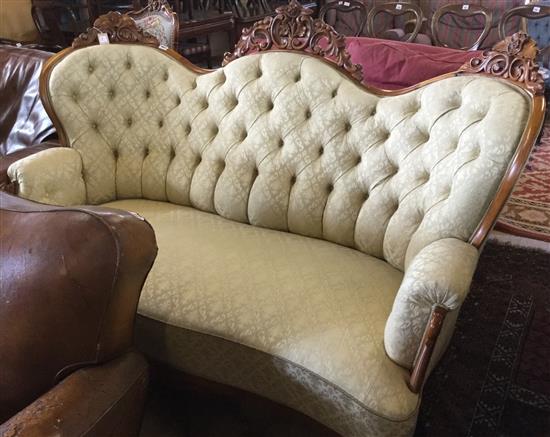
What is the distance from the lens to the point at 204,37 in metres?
→ 3.59

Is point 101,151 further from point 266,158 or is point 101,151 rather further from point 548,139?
point 548,139

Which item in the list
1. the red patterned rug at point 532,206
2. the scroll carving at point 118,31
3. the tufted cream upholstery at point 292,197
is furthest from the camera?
the red patterned rug at point 532,206

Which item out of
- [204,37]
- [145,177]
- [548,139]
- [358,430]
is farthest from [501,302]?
[204,37]

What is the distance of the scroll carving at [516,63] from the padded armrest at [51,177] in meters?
1.19

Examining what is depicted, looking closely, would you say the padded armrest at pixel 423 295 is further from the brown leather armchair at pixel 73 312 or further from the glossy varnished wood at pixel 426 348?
the brown leather armchair at pixel 73 312

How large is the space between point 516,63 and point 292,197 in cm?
66

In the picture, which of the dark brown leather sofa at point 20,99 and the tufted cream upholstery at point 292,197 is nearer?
the tufted cream upholstery at point 292,197

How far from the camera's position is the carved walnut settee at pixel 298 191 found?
1.04 m

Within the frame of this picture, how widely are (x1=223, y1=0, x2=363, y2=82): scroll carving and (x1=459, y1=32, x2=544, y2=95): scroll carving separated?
34cm

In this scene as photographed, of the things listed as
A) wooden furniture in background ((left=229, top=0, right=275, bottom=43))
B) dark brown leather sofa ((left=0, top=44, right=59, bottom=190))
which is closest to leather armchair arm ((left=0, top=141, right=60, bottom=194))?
dark brown leather sofa ((left=0, top=44, right=59, bottom=190))

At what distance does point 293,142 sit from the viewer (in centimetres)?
146

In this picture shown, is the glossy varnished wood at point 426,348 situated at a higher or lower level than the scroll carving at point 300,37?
lower

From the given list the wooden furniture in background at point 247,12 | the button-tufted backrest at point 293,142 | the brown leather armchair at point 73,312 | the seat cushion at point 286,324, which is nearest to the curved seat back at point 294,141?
the button-tufted backrest at point 293,142

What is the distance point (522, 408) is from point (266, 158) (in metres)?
0.97
